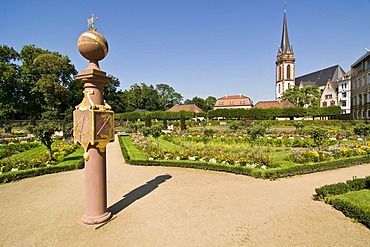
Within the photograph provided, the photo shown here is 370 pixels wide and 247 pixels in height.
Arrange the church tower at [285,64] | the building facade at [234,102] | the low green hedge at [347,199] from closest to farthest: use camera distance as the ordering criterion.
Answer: the low green hedge at [347,199]
the building facade at [234,102]
the church tower at [285,64]

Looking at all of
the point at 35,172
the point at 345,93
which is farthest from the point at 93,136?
the point at 345,93

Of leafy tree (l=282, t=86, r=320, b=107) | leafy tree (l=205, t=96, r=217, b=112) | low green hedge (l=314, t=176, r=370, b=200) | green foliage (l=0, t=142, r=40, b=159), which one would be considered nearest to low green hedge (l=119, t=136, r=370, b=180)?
low green hedge (l=314, t=176, r=370, b=200)

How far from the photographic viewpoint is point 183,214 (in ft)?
17.2

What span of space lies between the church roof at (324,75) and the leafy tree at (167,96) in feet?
149

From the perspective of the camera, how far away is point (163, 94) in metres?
87.0

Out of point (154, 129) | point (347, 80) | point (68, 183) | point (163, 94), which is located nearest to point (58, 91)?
point (154, 129)

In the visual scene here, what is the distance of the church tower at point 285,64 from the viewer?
253 feet

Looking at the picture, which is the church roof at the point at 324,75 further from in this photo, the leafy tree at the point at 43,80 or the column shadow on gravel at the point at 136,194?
the column shadow on gravel at the point at 136,194

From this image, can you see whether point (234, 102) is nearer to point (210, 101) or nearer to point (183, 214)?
point (210, 101)

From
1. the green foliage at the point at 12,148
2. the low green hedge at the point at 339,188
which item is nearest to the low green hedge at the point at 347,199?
the low green hedge at the point at 339,188

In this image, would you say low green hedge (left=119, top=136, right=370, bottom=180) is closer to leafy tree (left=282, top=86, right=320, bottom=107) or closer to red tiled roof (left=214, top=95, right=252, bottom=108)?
leafy tree (left=282, top=86, right=320, bottom=107)

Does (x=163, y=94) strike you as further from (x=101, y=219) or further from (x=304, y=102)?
(x=101, y=219)

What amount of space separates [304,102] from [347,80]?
11.3m

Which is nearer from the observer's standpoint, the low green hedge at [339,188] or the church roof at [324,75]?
the low green hedge at [339,188]
